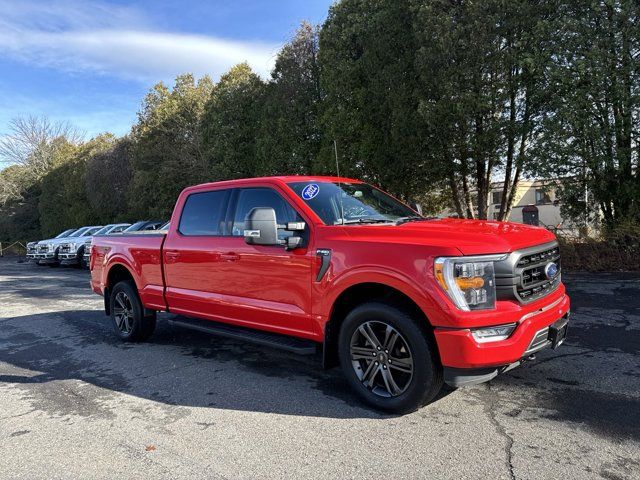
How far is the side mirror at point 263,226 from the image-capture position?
4.31m

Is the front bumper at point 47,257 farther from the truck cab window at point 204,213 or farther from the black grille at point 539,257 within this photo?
the black grille at point 539,257

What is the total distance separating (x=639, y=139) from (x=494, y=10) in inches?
165

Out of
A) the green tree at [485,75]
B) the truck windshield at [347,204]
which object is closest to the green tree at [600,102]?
the green tree at [485,75]

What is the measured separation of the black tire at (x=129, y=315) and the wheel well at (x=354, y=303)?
3.24 meters

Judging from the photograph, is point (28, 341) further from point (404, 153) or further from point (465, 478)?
point (404, 153)

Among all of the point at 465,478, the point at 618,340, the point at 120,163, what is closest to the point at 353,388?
the point at 465,478

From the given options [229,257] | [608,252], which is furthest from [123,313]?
[608,252]

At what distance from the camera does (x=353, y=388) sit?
412 centimetres

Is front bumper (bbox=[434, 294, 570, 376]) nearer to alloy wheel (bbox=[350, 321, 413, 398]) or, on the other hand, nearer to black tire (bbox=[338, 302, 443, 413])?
black tire (bbox=[338, 302, 443, 413])

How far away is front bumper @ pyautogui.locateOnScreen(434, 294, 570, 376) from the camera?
342 centimetres

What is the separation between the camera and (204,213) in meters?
5.62

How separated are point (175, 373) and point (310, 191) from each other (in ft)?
7.95

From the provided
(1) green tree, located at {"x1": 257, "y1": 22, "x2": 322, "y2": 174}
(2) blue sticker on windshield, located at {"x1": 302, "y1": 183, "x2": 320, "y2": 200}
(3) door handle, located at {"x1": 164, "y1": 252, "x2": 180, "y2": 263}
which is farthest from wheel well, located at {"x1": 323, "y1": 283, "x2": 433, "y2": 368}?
(1) green tree, located at {"x1": 257, "y1": 22, "x2": 322, "y2": 174}

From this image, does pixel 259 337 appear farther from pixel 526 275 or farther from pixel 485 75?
pixel 485 75
